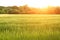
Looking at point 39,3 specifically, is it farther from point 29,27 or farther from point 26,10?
point 29,27

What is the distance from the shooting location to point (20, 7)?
2162mm

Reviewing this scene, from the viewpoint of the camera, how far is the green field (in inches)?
81.6

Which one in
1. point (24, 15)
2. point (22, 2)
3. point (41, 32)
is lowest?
point (41, 32)

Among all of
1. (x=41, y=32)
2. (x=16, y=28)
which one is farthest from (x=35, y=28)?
(x=16, y=28)

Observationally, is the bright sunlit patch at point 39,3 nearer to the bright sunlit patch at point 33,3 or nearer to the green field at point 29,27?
the bright sunlit patch at point 33,3

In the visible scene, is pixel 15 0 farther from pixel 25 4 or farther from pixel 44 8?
pixel 44 8

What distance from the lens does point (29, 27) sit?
2117mm

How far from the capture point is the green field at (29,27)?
2072 millimetres

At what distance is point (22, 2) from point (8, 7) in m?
0.17

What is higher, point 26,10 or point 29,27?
point 26,10

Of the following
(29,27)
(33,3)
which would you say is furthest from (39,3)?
→ (29,27)

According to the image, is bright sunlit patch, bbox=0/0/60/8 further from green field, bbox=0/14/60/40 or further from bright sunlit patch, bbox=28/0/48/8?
green field, bbox=0/14/60/40

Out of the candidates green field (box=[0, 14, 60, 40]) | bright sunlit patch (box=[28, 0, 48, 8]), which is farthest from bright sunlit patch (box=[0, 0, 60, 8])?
green field (box=[0, 14, 60, 40])

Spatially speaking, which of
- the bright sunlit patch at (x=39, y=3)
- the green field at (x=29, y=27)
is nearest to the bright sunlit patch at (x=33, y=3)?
the bright sunlit patch at (x=39, y=3)
